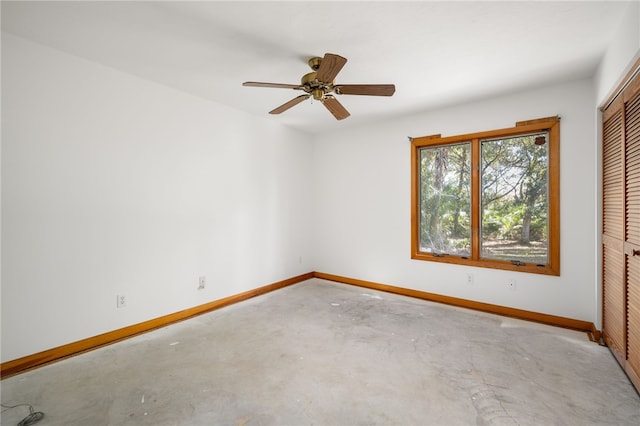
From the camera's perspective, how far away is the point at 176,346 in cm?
258

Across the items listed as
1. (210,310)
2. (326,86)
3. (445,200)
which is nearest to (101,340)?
(210,310)

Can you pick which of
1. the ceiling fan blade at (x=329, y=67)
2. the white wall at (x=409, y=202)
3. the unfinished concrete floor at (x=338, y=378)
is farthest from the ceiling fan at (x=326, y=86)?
the unfinished concrete floor at (x=338, y=378)

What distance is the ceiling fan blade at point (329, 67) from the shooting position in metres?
1.88

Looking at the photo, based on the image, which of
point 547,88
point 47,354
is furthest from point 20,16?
point 547,88

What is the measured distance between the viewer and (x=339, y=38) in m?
2.19

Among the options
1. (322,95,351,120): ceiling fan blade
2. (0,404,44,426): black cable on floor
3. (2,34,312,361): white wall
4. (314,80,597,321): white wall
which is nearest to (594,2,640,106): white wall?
(314,80,597,321): white wall

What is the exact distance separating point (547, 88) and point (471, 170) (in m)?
1.11

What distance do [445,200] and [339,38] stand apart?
2555 mm

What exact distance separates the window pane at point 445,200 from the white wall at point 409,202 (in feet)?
0.71

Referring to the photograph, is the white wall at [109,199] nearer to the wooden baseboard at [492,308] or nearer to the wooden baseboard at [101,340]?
the wooden baseboard at [101,340]

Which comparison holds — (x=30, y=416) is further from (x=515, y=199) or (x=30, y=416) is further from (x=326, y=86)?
(x=515, y=199)

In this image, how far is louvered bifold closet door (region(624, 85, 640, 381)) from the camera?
191 centimetres

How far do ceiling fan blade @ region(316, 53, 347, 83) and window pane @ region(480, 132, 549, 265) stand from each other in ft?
7.89

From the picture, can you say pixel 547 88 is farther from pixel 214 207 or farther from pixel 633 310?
pixel 214 207
